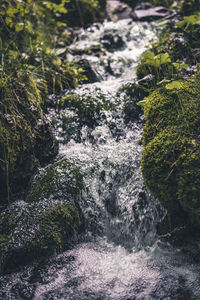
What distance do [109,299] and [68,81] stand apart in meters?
3.34

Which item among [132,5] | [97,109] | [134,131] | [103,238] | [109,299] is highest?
[132,5]

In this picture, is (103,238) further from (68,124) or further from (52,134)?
(68,124)

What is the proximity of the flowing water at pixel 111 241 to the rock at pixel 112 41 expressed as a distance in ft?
8.19

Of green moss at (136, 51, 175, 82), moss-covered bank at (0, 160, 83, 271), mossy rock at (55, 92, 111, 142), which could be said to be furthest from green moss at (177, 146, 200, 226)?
mossy rock at (55, 92, 111, 142)

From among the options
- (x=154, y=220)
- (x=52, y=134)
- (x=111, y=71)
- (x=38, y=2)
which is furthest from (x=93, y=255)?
(x=38, y=2)

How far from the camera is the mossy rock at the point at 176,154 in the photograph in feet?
7.67

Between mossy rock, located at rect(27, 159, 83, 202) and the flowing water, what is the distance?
0.36ft

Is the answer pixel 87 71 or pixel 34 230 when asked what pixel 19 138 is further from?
pixel 87 71

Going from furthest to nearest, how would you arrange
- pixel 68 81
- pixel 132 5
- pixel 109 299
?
pixel 132 5
pixel 68 81
pixel 109 299

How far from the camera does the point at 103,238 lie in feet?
9.18

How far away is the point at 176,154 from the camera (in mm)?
2480

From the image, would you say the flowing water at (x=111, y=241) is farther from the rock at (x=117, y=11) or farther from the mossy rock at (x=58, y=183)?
the rock at (x=117, y=11)

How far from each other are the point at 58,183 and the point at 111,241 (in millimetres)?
889

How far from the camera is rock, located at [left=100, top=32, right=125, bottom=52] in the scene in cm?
617
